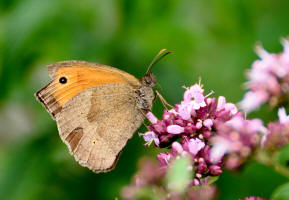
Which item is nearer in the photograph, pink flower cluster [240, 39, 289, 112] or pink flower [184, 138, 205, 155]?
pink flower cluster [240, 39, 289, 112]

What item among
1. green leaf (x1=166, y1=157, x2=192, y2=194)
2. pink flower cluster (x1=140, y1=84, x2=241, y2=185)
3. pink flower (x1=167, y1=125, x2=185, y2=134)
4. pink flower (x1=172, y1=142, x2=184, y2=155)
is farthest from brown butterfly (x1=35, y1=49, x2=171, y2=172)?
green leaf (x1=166, y1=157, x2=192, y2=194)

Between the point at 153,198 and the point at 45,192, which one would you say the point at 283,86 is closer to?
the point at 153,198

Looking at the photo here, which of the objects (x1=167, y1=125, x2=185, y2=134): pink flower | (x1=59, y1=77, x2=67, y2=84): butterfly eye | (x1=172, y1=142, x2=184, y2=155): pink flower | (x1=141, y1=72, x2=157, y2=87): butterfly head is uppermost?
(x1=59, y1=77, x2=67, y2=84): butterfly eye

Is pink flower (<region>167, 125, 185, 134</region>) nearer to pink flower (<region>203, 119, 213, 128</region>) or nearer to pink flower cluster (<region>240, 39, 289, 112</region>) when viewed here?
pink flower (<region>203, 119, 213, 128</region>)

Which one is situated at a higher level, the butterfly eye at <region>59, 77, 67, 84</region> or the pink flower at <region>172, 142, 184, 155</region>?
the butterfly eye at <region>59, 77, 67, 84</region>

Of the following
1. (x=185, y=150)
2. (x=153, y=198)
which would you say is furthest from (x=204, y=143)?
(x=153, y=198)

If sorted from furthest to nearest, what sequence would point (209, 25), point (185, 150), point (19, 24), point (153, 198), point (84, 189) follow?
point (209, 25), point (84, 189), point (19, 24), point (185, 150), point (153, 198)
